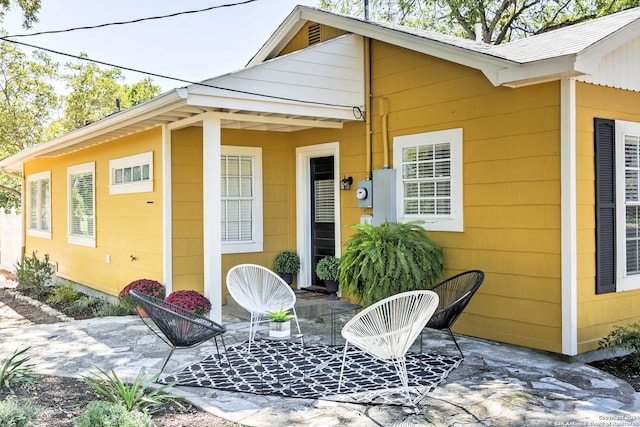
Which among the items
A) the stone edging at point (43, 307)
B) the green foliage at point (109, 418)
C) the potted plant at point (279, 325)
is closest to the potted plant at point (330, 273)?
the potted plant at point (279, 325)

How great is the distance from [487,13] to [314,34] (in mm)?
11771

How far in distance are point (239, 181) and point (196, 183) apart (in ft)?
2.16

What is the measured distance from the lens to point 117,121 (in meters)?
7.50

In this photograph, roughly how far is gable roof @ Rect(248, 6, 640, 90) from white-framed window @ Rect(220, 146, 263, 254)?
228cm

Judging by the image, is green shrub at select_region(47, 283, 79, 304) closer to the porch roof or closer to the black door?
the porch roof

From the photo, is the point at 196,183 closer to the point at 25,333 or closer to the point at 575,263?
the point at 25,333

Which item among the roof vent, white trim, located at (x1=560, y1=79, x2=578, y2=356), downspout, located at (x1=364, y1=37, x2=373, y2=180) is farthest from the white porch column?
white trim, located at (x1=560, y1=79, x2=578, y2=356)

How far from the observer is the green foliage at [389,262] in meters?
5.83

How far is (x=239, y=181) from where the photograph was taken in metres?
8.16

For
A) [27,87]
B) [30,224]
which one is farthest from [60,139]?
[27,87]

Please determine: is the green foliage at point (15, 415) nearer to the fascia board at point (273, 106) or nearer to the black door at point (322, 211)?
the fascia board at point (273, 106)

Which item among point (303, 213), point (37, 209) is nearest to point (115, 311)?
point (303, 213)

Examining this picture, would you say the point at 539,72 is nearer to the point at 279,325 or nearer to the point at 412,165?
the point at 412,165

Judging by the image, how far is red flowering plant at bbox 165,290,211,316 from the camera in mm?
6352
